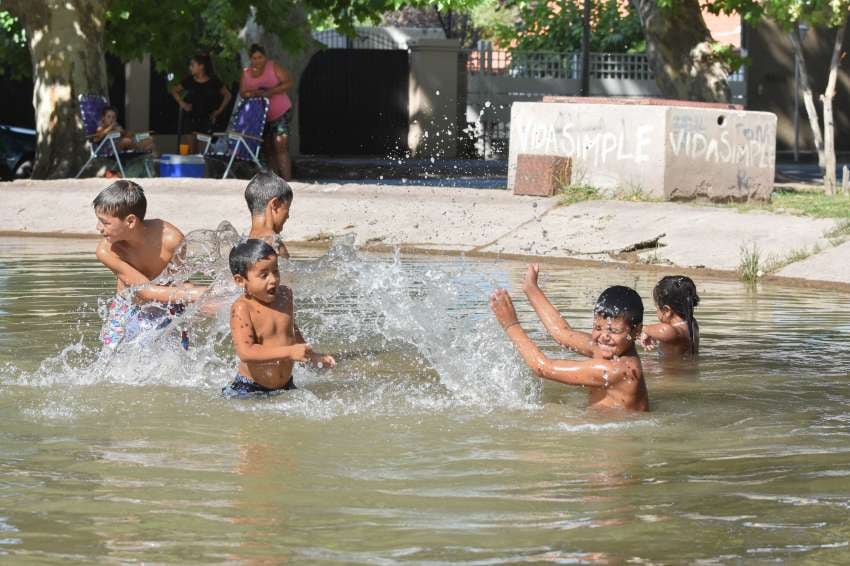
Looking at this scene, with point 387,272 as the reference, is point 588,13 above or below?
above

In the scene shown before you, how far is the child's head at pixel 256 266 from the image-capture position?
293 inches

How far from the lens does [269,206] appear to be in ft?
28.7

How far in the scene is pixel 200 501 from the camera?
19.3 feet

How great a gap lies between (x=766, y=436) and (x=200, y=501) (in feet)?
8.94

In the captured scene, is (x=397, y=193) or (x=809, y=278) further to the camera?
(x=397, y=193)

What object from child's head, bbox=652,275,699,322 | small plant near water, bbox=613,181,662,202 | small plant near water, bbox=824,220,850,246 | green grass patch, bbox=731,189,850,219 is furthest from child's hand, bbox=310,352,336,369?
small plant near water, bbox=613,181,662,202

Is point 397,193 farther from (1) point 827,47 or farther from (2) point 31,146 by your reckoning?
(1) point 827,47

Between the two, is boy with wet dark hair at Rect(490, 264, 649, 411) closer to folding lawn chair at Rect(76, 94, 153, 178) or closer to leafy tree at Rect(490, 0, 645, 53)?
folding lawn chair at Rect(76, 94, 153, 178)

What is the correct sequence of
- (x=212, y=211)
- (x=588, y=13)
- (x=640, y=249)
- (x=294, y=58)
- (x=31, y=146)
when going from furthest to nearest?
1. (x=588, y=13)
2. (x=294, y=58)
3. (x=31, y=146)
4. (x=212, y=211)
5. (x=640, y=249)

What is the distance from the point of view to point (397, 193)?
1723 centimetres

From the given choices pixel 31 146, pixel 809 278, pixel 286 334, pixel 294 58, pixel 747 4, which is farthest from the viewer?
pixel 294 58

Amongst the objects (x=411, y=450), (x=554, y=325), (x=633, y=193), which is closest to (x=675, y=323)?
(x=554, y=325)

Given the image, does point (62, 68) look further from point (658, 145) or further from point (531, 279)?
point (531, 279)

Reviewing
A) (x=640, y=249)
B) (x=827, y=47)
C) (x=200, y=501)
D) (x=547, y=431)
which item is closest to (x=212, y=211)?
(x=640, y=249)
